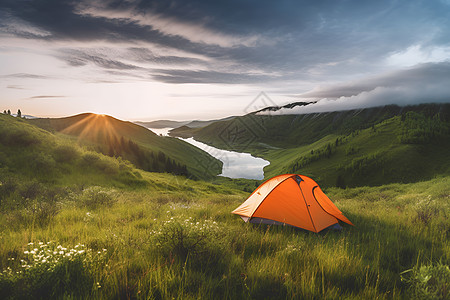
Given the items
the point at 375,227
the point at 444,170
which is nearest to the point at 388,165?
the point at 444,170

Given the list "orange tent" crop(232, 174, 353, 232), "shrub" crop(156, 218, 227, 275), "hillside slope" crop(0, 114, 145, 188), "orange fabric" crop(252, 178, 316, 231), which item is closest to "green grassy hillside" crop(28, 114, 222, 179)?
"hillside slope" crop(0, 114, 145, 188)

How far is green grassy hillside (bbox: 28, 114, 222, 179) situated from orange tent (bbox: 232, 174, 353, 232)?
136 feet

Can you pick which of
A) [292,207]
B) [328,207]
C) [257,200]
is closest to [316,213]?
[292,207]

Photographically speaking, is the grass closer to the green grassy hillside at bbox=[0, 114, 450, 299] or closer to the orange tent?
the orange tent

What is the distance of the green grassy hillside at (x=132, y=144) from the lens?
102m

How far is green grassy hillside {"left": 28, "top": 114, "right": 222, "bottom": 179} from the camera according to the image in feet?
336

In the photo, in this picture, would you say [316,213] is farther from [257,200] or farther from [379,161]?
[379,161]

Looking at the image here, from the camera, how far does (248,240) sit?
5.66 meters

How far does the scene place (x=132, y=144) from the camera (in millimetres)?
108125

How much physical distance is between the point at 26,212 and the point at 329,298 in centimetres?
914

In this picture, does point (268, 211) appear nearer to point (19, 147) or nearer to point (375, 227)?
point (375, 227)

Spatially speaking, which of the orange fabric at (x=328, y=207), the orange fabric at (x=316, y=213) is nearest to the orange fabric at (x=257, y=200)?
the orange fabric at (x=316, y=213)

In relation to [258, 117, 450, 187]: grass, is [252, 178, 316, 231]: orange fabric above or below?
above

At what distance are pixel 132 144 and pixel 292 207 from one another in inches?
4374
